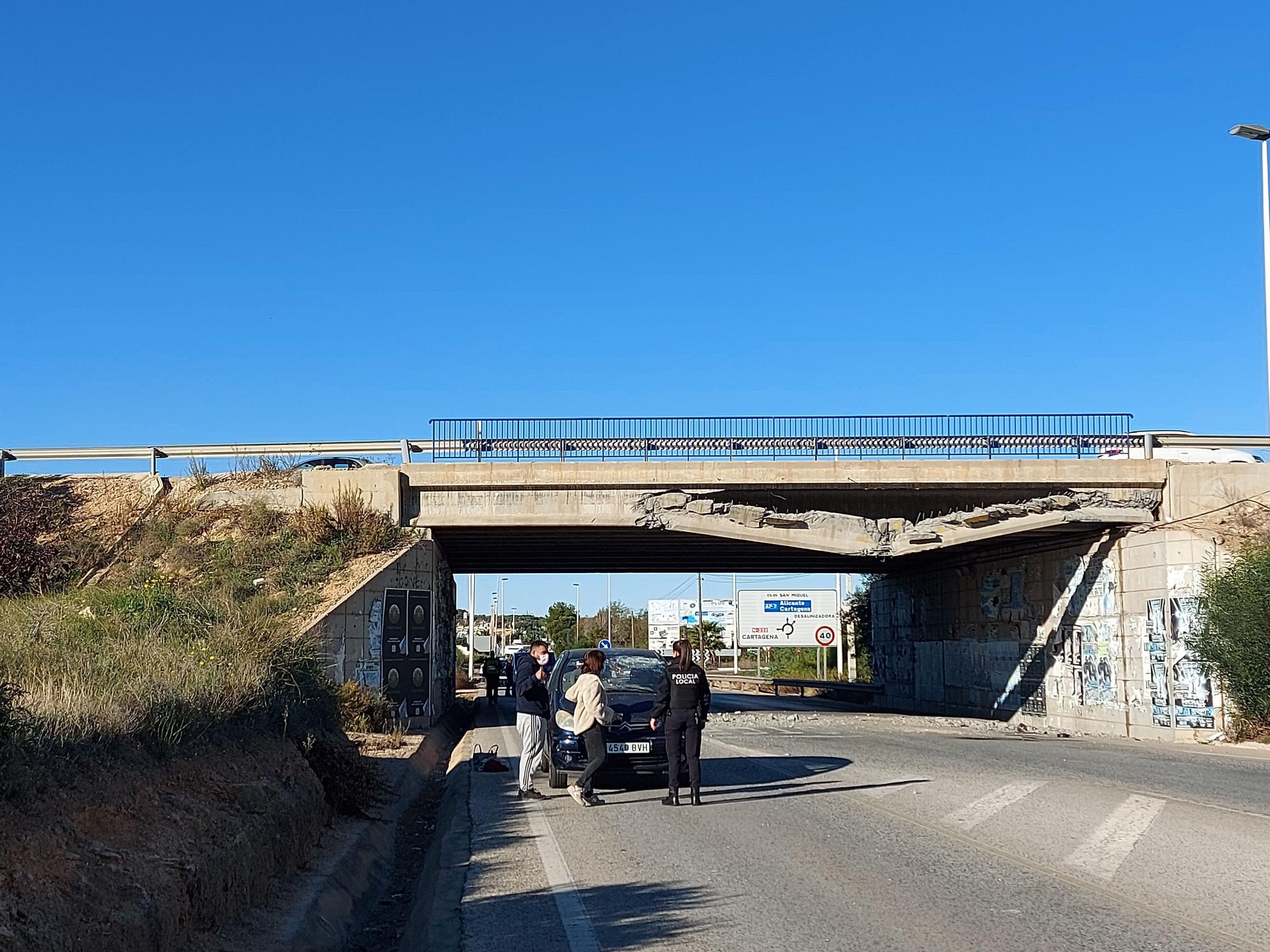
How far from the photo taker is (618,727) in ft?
47.8

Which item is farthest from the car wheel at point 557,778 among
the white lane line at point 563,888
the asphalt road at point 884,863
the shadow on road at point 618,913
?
the shadow on road at point 618,913

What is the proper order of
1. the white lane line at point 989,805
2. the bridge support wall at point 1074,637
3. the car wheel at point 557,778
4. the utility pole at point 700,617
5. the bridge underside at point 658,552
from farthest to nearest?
the utility pole at point 700,617 < the bridge underside at point 658,552 < the bridge support wall at point 1074,637 < the car wheel at point 557,778 < the white lane line at point 989,805

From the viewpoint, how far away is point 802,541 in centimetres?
2938

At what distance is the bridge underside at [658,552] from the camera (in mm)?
29938

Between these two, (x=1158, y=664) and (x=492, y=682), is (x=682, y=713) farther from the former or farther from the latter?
(x=492, y=682)

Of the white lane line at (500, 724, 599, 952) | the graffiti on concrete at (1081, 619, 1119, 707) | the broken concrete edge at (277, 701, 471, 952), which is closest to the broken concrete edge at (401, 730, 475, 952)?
the broken concrete edge at (277, 701, 471, 952)

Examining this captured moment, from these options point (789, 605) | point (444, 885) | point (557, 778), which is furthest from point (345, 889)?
point (789, 605)

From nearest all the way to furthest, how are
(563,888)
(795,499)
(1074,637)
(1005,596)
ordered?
1. (563,888)
2. (1074,637)
3. (795,499)
4. (1005,596)

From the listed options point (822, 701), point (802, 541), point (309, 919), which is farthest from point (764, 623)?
point (309, 919)

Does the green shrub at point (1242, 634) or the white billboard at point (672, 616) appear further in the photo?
the white billboard at point (672, 616)

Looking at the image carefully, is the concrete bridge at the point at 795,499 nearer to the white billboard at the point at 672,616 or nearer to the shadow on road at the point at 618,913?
the shadow on road at the point at 618,913

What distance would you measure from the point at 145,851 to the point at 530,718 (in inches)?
313

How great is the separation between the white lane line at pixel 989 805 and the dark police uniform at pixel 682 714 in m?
2.73

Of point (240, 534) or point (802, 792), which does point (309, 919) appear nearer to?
point (802, 792)
